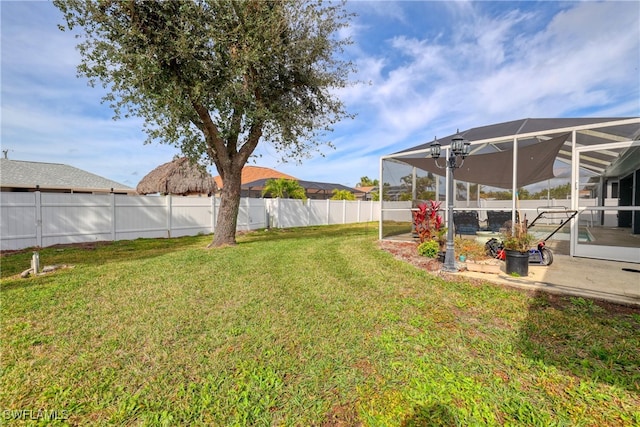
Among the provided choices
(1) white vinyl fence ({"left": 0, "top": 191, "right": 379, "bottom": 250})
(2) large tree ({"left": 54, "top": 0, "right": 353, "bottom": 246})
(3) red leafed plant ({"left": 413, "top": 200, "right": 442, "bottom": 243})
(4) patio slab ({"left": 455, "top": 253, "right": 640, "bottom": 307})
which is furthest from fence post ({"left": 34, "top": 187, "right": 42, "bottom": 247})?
(4) patio slab ({"left": 455, "top": 253, "right": 640, "bottom": 307})

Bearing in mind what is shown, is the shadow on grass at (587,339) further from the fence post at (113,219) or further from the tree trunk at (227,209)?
the fence post at (113,219)

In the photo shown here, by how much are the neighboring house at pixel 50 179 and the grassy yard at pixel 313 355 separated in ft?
52.8

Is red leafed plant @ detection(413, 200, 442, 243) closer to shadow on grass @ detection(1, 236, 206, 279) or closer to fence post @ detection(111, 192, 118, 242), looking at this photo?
shadow on grass @ detection(1, 236, 206, 279)

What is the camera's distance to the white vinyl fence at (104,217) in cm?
813

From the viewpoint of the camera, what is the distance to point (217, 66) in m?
7.04

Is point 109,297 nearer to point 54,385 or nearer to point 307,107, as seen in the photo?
point 54,385

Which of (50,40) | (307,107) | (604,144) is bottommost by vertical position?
(604,144)

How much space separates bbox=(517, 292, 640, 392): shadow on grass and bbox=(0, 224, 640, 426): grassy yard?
0.06 ft

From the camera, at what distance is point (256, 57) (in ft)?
22.2

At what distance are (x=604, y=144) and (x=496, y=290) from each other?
497 cm

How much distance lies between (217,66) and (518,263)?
8002 mm

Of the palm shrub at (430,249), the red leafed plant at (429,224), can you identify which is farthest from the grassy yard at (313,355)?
the red leafed plant at (429,224)

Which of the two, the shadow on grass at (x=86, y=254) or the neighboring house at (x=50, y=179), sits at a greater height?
the neighboring house at (x=50, y=179)

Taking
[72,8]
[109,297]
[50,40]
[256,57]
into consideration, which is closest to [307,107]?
[256,57]
